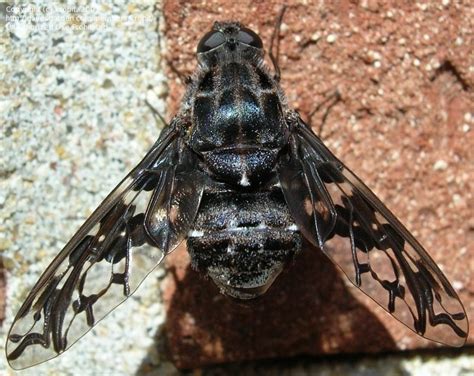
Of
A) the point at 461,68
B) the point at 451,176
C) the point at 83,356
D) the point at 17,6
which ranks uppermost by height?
the point at 17,6

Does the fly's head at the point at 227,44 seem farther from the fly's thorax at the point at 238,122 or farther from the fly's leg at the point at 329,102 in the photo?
Result: the fly's leg at the point at 329,102

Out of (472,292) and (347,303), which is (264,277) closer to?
(347,303)

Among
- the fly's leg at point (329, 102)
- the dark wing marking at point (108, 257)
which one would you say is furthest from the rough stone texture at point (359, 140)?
the dark wing marking at point (108, 257)

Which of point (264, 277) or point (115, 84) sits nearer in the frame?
point (264, 277)

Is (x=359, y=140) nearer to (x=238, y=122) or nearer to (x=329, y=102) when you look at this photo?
(x=329, y=102)

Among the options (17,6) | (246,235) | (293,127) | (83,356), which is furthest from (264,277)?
(17,6)

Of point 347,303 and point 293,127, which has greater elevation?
point 293,127

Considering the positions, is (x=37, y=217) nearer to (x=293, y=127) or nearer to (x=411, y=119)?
(x=293, y=127)
